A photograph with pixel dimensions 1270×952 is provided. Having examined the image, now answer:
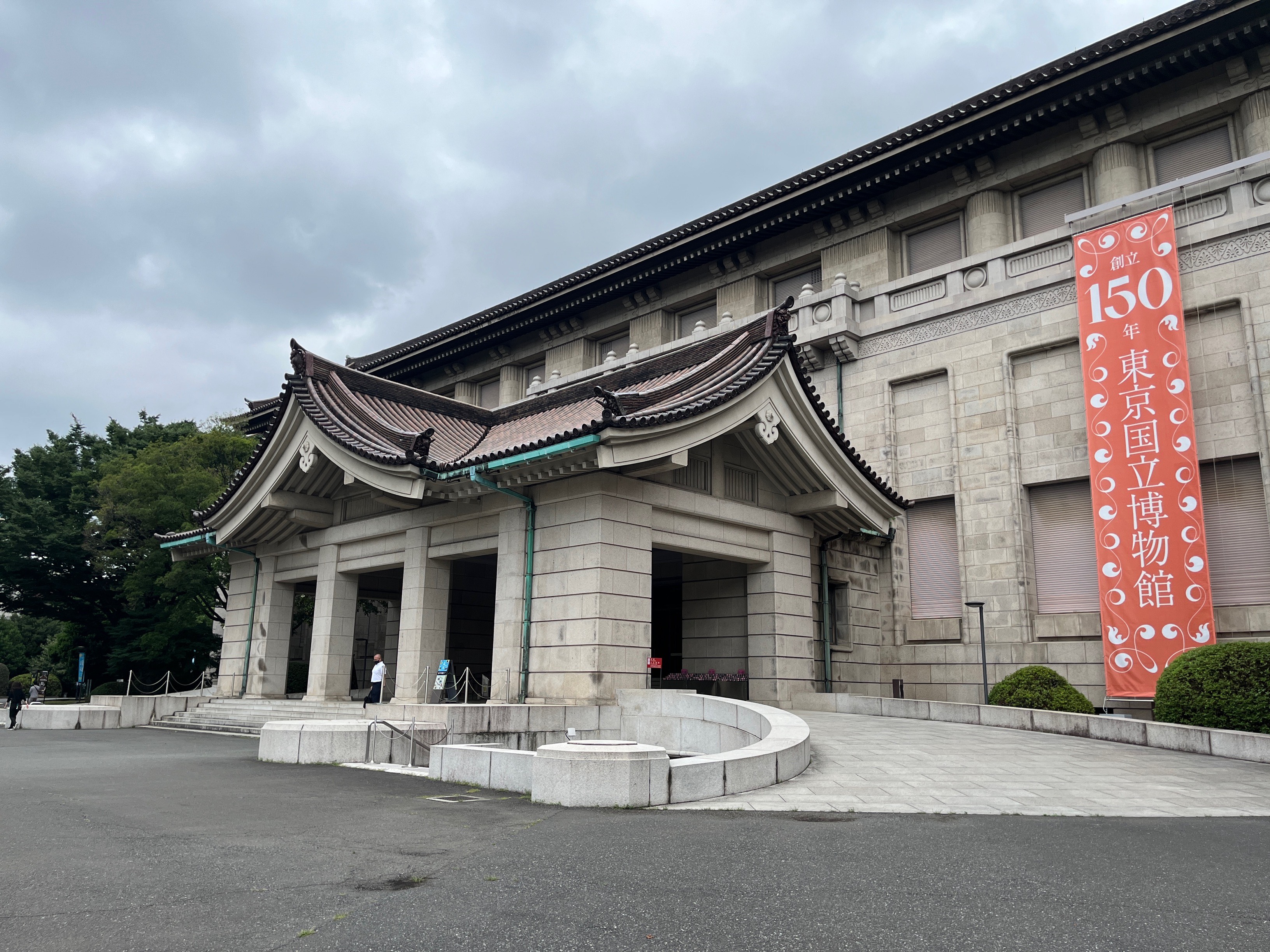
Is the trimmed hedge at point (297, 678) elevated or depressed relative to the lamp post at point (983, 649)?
depressed

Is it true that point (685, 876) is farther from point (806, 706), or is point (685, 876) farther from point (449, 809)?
point (806, 706)

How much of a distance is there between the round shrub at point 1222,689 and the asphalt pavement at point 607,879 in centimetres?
603

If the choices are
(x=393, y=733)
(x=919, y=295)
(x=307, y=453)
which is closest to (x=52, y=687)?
(x=307, y=453)

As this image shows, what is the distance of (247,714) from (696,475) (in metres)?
12.5

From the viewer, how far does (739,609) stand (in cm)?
1981

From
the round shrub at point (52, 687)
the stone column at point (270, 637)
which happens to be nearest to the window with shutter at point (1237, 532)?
the stone column at point (270, 637)

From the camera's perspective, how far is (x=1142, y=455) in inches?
754

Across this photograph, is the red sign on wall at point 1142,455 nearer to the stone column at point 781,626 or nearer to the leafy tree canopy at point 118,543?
the stone column at point 781,626

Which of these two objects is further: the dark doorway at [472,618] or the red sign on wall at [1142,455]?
the dark doorway at [472,618]

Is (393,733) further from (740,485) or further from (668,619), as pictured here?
(668,619)

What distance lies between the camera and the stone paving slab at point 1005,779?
8750 mm

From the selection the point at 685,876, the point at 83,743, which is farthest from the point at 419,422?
the point at 685,876

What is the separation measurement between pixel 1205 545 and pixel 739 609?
32.0ft

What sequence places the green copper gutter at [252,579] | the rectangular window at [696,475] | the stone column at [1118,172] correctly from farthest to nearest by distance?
the green copper gutter at [252,579], the stone column at [1118,172], the rectangular window at [696,475]
